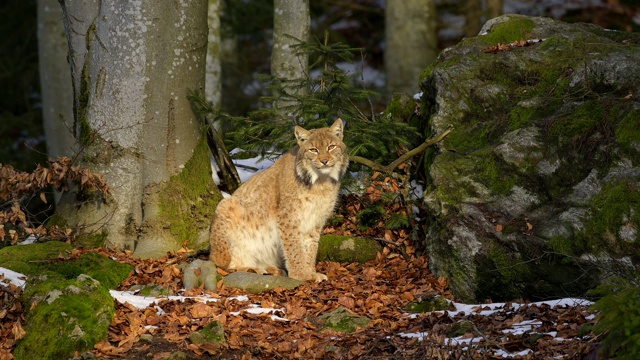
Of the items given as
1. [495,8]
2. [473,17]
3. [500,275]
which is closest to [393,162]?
[500,275]

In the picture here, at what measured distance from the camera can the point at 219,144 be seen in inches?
400

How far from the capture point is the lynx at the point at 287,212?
848 cm

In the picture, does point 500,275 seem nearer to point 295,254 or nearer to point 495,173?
point 495,173

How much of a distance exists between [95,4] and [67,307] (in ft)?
13.5

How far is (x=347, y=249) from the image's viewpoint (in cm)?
921

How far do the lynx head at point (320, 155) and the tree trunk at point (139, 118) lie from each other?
162 cm

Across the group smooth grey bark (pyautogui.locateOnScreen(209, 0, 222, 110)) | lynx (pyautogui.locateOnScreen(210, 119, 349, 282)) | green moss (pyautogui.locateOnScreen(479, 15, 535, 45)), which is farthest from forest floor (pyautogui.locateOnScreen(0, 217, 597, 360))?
smooth grey bark (pyautogui.locateOnScreen(209, 0, 222, 110))

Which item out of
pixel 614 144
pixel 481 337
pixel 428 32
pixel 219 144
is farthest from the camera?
pixel 428 32

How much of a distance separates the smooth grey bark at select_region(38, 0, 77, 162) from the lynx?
8669 millimetres

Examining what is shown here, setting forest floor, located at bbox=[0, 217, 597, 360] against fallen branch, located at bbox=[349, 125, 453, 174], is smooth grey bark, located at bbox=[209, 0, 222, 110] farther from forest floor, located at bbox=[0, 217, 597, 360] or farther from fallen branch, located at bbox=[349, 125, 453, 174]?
forest floor, located at bbox=[0, 217, 597, 360]

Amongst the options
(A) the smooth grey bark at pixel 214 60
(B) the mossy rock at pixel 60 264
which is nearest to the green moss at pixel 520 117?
(B) the mossy rock at pixel 60 264

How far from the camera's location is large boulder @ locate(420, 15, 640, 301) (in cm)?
698

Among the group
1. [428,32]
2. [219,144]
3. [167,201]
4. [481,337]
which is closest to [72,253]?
[167,201]

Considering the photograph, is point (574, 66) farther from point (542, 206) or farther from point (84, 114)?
point (84, 114)
